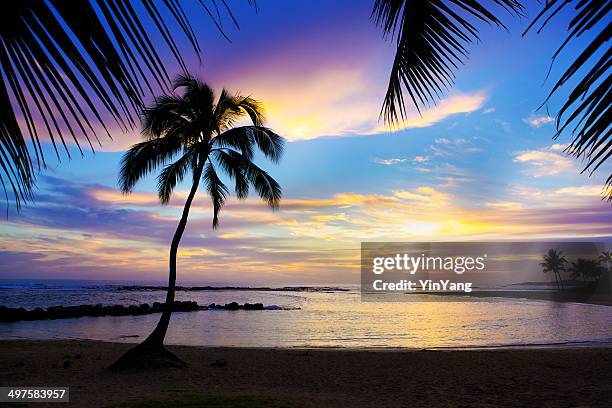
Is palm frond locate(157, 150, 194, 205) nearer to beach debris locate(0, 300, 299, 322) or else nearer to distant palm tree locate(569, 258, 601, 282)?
beach debris locate(0, 300, 299, 322)

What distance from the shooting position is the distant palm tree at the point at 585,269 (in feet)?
325

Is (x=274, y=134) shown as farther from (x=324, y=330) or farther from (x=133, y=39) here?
(x=324, y=330)

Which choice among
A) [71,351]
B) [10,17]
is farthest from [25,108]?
[71,351]

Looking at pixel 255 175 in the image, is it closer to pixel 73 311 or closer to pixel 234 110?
pixel 234 110

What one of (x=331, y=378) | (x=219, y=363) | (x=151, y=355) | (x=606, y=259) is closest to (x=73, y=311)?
(x=219, y=363)

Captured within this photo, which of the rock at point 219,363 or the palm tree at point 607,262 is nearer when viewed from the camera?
the rock at point 219,363

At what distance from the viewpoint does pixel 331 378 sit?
40.6ft

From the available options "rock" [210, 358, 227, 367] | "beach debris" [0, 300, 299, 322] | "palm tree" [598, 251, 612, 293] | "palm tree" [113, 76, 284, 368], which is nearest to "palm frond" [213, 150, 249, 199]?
"palm tree" [113, 76, 284, 368]

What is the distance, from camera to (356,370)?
536 inches

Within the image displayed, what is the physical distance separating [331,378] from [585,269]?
10920 centimetres

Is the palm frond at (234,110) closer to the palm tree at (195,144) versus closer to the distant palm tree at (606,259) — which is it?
the palm tree at (195,144)

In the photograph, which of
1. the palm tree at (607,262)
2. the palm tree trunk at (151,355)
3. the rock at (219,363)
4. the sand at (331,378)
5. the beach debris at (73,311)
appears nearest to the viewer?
the sand at (331,378)

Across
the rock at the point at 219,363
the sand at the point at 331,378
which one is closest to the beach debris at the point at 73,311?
the sand at the point at 331,378

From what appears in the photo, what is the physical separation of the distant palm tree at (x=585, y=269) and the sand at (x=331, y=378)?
3822 inches
